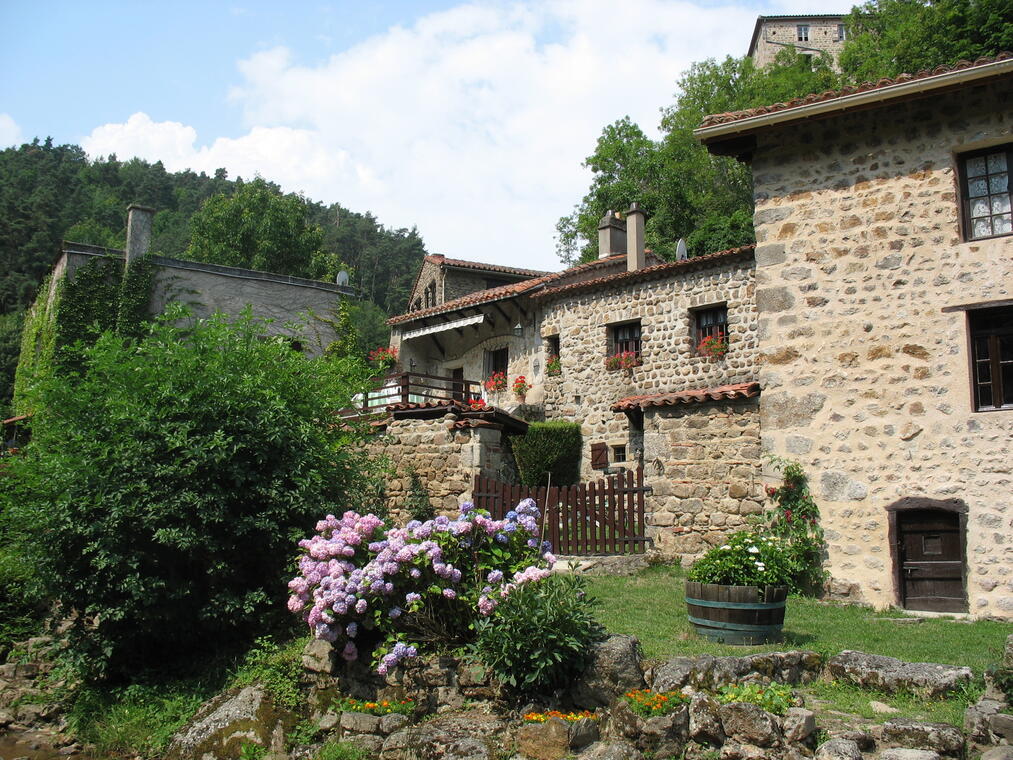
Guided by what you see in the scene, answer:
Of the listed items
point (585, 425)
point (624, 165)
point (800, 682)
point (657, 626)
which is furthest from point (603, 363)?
point (624, 165)

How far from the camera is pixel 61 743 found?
32.0 feet

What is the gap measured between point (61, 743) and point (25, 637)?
3356mm

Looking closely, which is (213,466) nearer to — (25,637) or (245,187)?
(25,637)

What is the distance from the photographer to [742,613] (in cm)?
766

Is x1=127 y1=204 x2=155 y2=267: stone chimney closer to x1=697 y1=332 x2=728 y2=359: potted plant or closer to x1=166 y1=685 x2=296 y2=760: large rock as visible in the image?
x1=697 y1=332 x2=728 y2=359: potted plant

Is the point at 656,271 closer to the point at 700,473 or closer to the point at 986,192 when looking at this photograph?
the point at 700,473

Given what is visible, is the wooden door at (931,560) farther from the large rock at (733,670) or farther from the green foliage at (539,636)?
the green foliage at (539,636)

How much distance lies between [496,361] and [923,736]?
61.2 ft

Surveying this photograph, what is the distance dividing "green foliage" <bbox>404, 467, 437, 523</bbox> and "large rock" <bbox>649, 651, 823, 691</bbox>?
8200 mm

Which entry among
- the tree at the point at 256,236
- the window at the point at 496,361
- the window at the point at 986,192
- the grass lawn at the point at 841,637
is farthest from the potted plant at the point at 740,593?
the tree at the point at 256,236

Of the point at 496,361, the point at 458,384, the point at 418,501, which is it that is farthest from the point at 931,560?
the point at 458,384

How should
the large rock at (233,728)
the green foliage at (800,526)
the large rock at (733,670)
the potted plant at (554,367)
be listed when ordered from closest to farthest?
the large rock at (733,670)
the large rock at (233,728)
the green foliage at (800,526)
the potted plant at (554,367)

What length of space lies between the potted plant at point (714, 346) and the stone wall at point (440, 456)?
200 inches

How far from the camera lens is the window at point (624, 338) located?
19.7 meters
